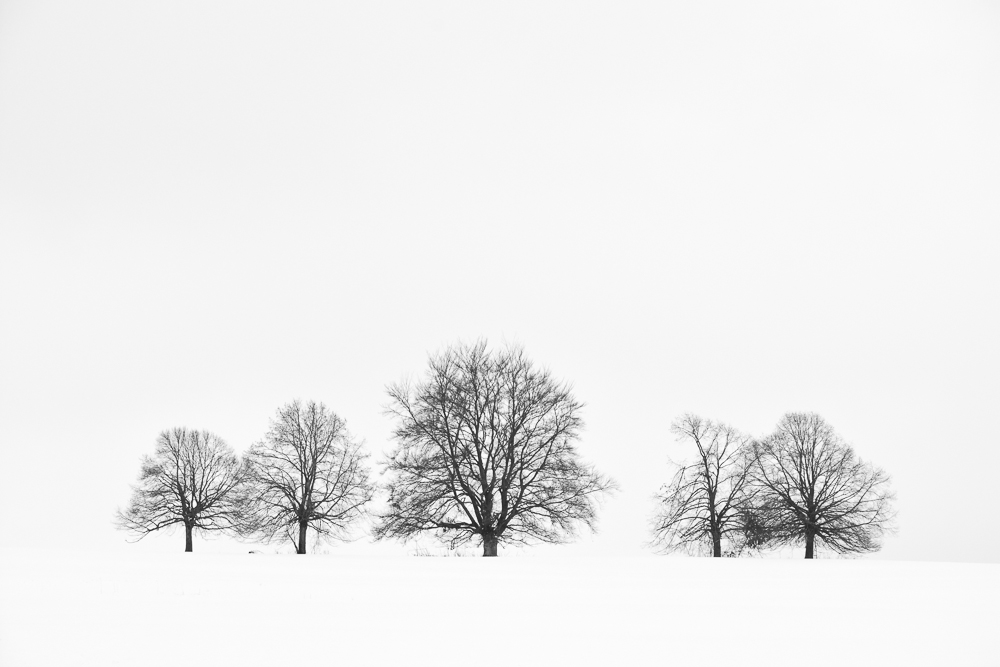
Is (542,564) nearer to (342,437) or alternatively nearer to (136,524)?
(342,437)

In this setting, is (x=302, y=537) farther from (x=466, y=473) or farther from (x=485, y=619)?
(x=485, y=619)

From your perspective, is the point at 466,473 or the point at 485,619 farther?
the point at 466,473

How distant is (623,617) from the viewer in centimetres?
1412

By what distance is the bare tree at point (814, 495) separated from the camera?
42.2 m

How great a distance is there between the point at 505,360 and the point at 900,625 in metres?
27.1

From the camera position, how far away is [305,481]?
44.5 m

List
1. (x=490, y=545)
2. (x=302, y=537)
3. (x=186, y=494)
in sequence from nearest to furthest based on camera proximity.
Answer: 1. (x=490, y=545)
2. (x=302, y=537)
3. (x=186, y=494)

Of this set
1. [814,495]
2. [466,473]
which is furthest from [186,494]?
[814,495]

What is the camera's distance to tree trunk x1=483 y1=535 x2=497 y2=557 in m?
35.5

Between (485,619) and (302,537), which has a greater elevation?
(302,537)

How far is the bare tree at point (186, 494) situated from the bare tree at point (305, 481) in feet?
23.1

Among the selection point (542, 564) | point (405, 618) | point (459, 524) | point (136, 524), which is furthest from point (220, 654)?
point (136, 524)

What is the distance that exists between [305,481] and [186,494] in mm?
14532

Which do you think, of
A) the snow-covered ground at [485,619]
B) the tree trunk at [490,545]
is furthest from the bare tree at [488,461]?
the snow-covered ground at [485,619]
